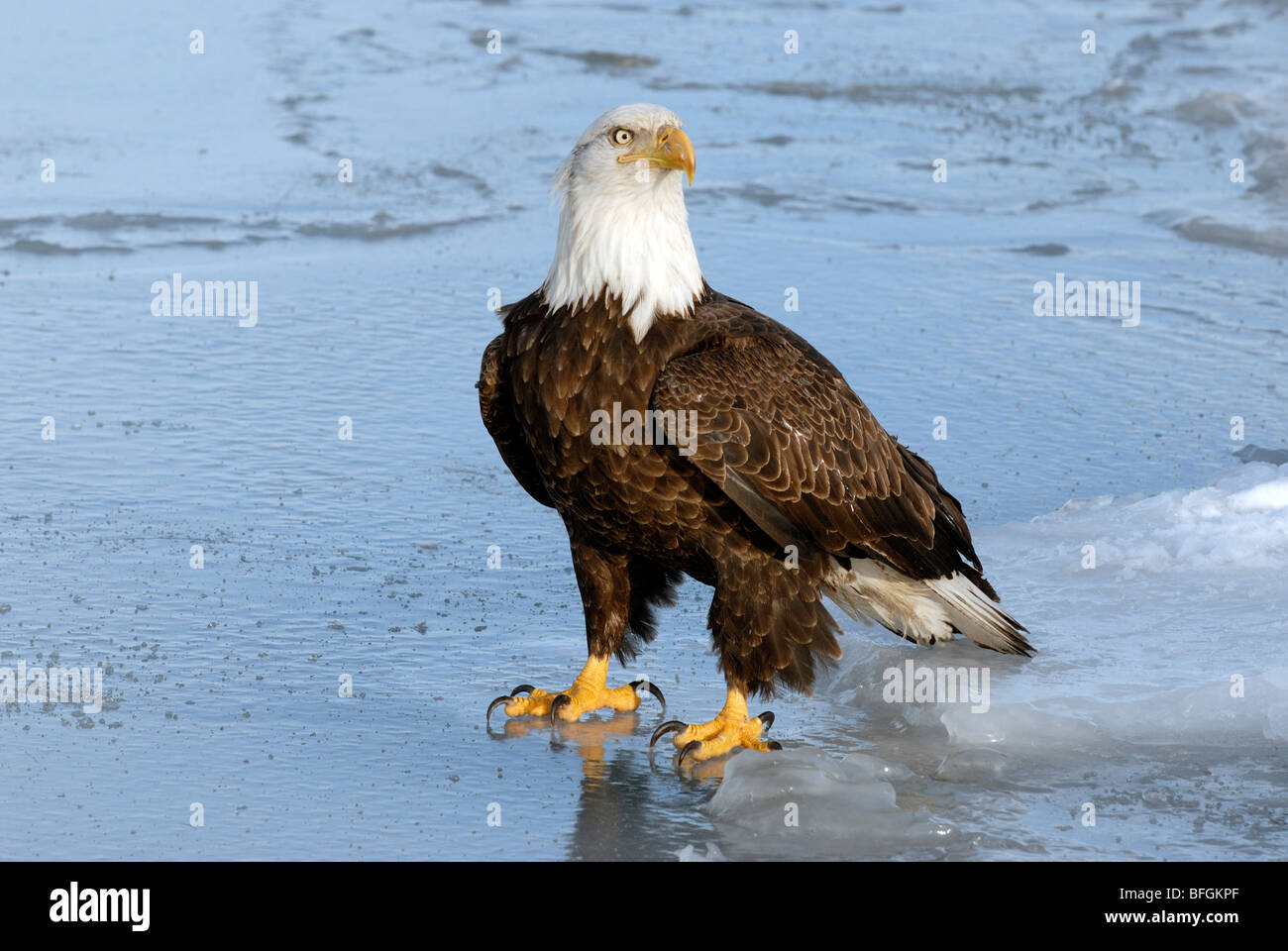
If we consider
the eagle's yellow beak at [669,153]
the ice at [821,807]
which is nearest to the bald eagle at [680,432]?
the eagle's yellow beak at [669,153]

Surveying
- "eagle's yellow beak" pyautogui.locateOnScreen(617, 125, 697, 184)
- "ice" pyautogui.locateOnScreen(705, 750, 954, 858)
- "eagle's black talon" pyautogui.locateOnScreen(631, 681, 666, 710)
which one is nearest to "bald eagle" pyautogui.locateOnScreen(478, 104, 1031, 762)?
"eagle's yellow beak" pyautogui.locateOnScreen(617, 125, 697, 184)

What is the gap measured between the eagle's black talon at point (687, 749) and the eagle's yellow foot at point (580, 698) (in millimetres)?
400

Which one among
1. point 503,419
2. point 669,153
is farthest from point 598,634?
point 669,153

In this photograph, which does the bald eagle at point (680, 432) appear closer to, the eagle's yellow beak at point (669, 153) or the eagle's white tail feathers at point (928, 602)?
the eagle's yellow beak at point (669, 153)

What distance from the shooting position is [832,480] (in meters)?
4.61

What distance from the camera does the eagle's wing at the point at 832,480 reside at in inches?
175

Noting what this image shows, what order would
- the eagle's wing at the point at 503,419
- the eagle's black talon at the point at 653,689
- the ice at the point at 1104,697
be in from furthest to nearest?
the eagle's black talon at the point at 653,689 < the eagle's wing at the point at 503,419 < the ice at the point at 1104,697

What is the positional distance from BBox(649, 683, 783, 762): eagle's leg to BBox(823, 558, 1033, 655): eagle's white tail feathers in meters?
0.48

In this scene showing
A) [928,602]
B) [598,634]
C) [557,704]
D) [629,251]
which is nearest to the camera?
[629,251]

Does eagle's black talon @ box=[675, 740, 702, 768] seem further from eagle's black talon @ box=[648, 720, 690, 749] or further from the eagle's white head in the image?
the eagle's white head

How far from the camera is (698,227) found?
9328 mm

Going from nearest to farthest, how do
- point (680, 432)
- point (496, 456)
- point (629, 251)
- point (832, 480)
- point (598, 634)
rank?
point (680, 432) < point (629, 251) < point (832, 480) < point (598, 634) < point (496, 456)

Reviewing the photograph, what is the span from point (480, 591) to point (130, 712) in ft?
4.14

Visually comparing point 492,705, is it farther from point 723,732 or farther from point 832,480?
point 832,480
